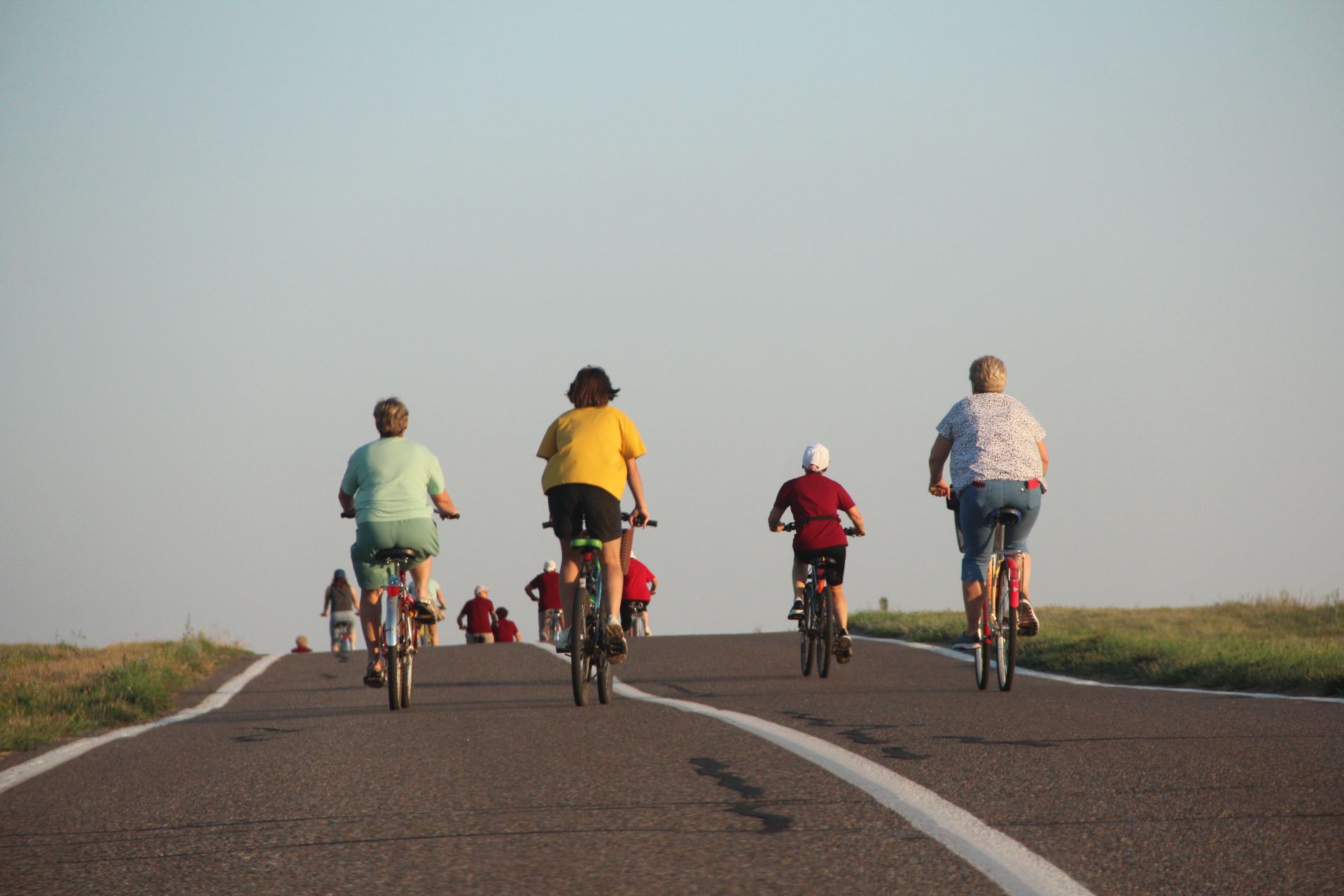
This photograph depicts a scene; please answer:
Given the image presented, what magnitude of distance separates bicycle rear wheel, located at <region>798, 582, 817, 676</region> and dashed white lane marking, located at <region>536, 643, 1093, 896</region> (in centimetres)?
476

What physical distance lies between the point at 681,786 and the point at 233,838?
154 centimetres

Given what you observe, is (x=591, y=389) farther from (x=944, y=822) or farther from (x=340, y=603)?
(x=340, y=603)

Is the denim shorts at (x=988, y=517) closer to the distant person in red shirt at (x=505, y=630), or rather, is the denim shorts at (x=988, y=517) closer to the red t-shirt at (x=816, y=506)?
the red t-shirt at (x=816, y=506)

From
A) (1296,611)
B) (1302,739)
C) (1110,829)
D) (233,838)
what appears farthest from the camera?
(1296,611)

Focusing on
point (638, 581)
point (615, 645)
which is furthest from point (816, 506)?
point (615, 645)

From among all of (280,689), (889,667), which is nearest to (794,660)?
(889,667)

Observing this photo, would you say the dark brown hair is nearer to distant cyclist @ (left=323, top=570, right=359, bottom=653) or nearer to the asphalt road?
the asphalt road

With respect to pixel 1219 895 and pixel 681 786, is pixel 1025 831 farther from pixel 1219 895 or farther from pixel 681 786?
pixel 681 786

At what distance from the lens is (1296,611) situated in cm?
2525

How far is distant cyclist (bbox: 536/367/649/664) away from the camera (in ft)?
29.5

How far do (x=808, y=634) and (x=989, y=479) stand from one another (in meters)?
2.74

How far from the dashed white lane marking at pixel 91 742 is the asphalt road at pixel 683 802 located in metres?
0.16

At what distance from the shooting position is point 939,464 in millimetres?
10008

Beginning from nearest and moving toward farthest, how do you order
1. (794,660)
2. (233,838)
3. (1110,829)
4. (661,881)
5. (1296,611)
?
(661,881)
(1110,829)
(233,838)
(794,660)
(1296,611)
